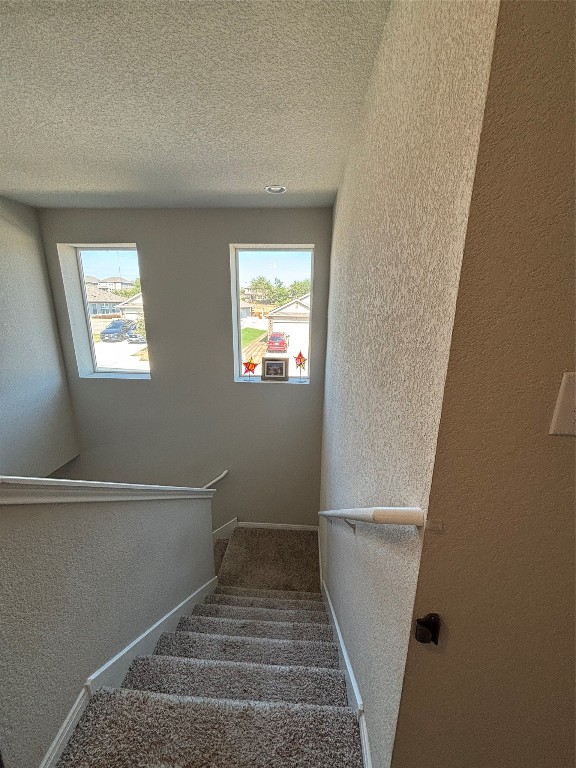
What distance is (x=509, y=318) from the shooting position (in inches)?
18.9

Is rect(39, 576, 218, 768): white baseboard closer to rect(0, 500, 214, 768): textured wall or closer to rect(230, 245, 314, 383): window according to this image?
rect(0, 500, 214, 768): textured wall

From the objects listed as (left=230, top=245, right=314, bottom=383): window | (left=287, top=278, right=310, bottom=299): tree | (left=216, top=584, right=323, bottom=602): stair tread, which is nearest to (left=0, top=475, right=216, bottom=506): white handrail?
(left=216, top=584, right=323, bottom=602): stair tread

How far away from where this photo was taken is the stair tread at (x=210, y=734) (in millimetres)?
963

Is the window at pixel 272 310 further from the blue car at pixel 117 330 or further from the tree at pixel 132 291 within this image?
the blue car at pixel 117 330

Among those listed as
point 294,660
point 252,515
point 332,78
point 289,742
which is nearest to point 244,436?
point 252,515

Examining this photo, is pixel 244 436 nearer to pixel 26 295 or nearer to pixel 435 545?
pixel 26 295

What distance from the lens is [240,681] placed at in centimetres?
130

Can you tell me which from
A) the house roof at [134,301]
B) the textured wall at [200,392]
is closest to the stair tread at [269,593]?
the textured wall at [200,392]

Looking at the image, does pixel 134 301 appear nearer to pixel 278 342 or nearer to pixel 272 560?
pixel 278 342

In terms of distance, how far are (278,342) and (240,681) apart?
2.63 meters

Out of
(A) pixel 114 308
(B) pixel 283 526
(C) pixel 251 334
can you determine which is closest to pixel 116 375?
(A) pixel 114 308

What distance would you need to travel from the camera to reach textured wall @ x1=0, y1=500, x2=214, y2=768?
0.87 m

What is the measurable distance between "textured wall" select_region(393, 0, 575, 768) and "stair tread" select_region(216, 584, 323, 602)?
82.5 inches

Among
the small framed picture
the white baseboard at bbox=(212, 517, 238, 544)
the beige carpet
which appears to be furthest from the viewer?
the white baseboard at bbox=(212, 517, 238, 544)
